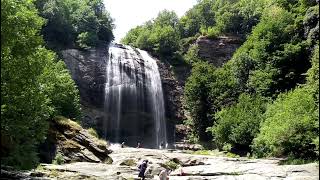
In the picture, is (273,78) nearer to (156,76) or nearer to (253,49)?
(253,49)

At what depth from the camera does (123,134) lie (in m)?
54.1

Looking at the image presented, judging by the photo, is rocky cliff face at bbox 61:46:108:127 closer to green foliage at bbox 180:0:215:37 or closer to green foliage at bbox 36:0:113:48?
green foliage at bbox 36:0:113:48

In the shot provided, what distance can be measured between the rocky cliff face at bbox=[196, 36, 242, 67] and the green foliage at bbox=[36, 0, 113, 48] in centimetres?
1557

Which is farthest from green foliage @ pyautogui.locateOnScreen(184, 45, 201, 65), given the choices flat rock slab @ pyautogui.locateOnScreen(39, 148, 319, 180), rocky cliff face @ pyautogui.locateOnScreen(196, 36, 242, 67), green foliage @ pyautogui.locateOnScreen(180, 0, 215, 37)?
flat rock slab @ pyautogui.locateOnScreen(39, 148, 319, 180)

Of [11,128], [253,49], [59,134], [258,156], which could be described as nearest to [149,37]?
[253,49]

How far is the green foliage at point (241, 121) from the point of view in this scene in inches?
1696

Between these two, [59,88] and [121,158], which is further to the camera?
[59,88]

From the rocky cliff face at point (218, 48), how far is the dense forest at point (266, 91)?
618cm

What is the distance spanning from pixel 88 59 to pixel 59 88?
1921 cm

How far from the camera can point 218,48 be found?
70.6 m

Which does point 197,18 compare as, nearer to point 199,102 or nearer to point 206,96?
point 206,96

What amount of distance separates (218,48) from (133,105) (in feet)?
72.7

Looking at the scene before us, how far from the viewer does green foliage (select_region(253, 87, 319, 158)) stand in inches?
1264

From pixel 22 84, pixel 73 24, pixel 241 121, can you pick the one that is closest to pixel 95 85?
pixel 73 24
